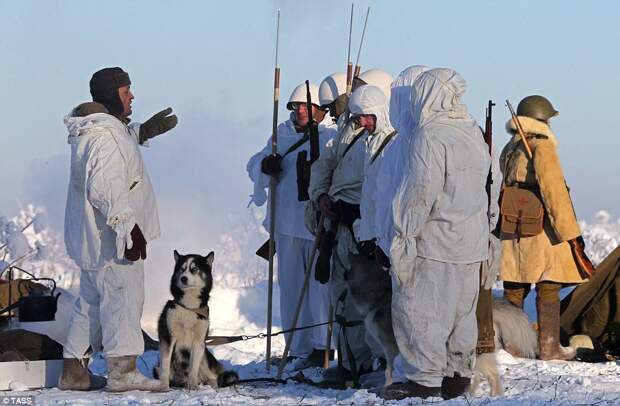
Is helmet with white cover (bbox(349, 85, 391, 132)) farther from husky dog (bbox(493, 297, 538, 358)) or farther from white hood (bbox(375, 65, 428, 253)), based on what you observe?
husky dog (bbox(493, 297, 538, 358))

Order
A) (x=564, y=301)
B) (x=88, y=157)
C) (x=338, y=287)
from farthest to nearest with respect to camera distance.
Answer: (x=564, y=301) → (x=338, y=287) → (x=88, y=157)

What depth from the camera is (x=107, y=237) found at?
923 centimetres

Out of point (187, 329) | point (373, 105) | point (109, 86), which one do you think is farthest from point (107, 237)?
point (373, 105)

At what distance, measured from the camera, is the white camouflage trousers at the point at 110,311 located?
360 inches

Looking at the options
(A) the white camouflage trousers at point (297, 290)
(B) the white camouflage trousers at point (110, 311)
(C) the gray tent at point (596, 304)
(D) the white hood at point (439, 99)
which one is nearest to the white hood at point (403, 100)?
(D) the white hood at point (439, 99)

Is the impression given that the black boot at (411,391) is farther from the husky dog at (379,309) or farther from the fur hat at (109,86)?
the fur hat at (109,86)

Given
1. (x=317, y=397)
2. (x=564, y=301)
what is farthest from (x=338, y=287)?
(x=564, y=301)

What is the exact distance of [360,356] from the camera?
9.84 metres

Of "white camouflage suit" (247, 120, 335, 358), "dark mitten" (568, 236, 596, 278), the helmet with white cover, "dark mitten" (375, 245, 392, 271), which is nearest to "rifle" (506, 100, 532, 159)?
"dark mitten" (568, 236, 596, 278)

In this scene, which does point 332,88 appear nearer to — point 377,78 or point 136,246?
point 377,78

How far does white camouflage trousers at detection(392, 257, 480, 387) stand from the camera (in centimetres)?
823

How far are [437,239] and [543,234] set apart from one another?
3715 mm

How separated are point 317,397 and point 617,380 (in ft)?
8.32

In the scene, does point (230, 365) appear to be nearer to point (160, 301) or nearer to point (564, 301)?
point (564, 301)
